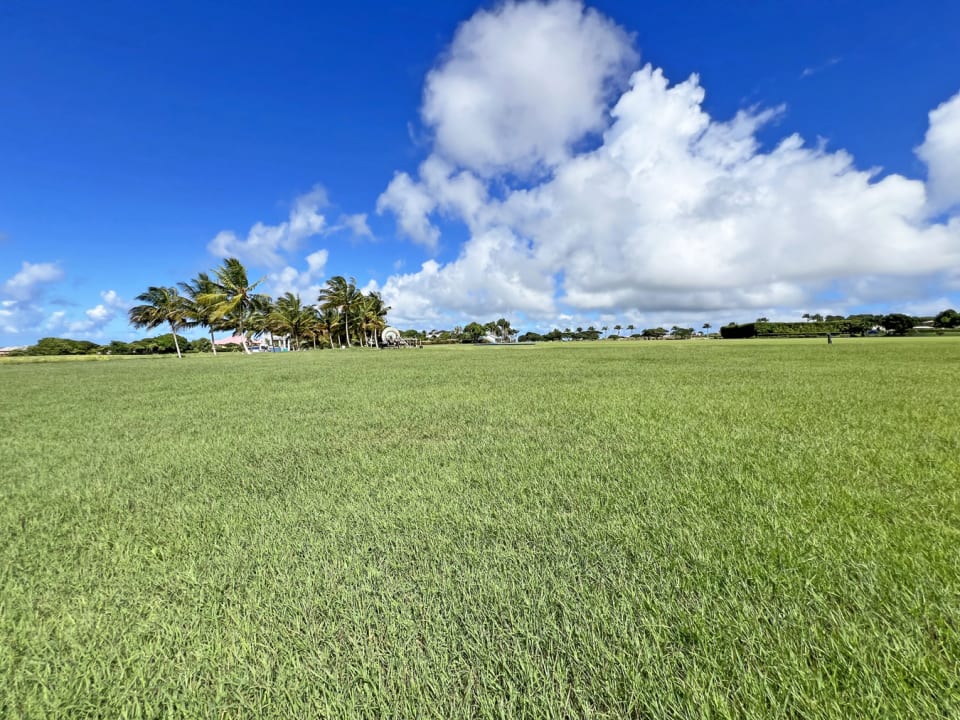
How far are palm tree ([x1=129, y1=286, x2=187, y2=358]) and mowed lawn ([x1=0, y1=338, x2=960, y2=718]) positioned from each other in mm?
50924

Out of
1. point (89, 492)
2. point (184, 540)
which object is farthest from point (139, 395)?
point (184, 540)

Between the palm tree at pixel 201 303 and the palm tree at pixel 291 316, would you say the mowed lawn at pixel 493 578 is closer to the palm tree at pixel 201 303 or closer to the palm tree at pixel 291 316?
the palm tree at pixel 201 303

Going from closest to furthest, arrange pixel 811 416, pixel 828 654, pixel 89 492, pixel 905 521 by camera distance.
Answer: pixel 828 654
pixel 905 521
pixel 89 492
pixel 811 416

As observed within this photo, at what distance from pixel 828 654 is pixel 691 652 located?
1.60 feet

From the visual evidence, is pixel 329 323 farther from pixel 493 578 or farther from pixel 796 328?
pixel 796 328

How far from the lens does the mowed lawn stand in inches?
52.4

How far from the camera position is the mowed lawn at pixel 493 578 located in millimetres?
1330

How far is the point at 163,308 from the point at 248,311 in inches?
437

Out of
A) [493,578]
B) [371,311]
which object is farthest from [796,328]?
[493,578]

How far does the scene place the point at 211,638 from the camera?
1594 millimetres

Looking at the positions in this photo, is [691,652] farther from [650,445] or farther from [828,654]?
[650,445]

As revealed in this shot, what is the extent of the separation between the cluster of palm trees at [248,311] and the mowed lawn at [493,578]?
41097 mm

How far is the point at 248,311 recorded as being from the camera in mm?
42688

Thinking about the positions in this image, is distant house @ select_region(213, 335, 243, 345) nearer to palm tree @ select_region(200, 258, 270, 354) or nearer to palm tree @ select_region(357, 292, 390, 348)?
palm tree @ select_region(357, 292, 390, 348)
